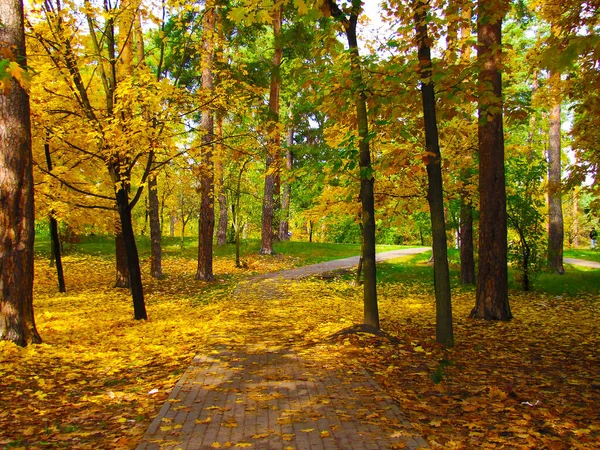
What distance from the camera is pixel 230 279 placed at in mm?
16219

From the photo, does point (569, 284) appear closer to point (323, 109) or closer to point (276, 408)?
point (323, 109)

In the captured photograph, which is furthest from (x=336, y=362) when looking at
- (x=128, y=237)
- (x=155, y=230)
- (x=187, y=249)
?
(x=187, y=249)

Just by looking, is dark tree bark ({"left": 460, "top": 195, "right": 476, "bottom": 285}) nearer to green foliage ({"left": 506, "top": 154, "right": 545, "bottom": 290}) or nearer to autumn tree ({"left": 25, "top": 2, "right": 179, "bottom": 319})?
green foliage ({"left": 506, "top": 154, "right": 545, "bottom": 290})

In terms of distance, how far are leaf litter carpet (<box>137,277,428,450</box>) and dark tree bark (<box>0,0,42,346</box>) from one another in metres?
2.92

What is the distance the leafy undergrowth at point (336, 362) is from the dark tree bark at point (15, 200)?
533 millimetres

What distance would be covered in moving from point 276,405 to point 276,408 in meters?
0.08

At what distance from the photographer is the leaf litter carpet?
3.45 meters

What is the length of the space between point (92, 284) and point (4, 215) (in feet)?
30.3

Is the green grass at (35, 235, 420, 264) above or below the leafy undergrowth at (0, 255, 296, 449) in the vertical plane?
above

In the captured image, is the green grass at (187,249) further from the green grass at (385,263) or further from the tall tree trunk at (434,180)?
the tall tree trunk at (434,180)

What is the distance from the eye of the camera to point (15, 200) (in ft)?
21.2

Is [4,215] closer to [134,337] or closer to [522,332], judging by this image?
[134,337]

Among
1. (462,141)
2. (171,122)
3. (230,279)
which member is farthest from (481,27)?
(230,279)

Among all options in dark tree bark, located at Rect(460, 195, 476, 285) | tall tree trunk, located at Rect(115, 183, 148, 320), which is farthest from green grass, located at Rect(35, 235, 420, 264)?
tall tree trunk, located at Rect(115, 183, 148, 320)
